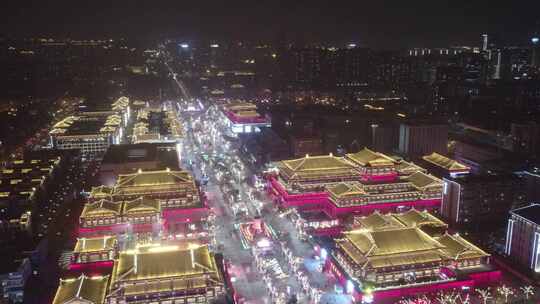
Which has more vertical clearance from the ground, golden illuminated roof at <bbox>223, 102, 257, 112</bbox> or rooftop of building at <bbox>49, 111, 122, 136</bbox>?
golden illuminated roof at <bbox>223, 102, 257, 112</bbox>

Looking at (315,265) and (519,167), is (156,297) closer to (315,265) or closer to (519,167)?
(315,265)

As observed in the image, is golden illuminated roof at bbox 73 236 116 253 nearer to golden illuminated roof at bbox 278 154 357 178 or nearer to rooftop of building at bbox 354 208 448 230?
rooftop of building at bbox 354 208 448 230

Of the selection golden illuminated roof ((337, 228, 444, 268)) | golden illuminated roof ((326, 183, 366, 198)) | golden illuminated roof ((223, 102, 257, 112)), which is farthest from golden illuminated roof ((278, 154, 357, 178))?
golden illuminated roof ((223, 102, 257, 112))

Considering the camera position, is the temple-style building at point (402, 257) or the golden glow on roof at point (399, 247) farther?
the golden glow on roof at point (399, 247)

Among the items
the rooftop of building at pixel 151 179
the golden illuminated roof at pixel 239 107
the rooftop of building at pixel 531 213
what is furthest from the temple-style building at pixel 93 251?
the golden illuminated roof at pixel 239 107

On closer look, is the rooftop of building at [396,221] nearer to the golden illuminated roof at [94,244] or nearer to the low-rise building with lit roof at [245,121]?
the golden illuminated roof at [94,244]

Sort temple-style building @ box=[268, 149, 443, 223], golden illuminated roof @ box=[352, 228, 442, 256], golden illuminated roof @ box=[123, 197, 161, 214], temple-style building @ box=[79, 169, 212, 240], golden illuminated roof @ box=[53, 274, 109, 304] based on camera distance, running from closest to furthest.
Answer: golden illuminated roof @ box=[53, 274, 109, 304], golden illuminated roof @ box=[352, 228, 442, 256], temple-style building @ box=[79, 169, 212, 240], golden illuminated roof @ box=[123, 197, 161, 214], temple-style building @ box=[268, 149, 443, 223]

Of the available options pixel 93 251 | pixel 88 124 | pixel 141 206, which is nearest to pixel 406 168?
pixel 141 206
